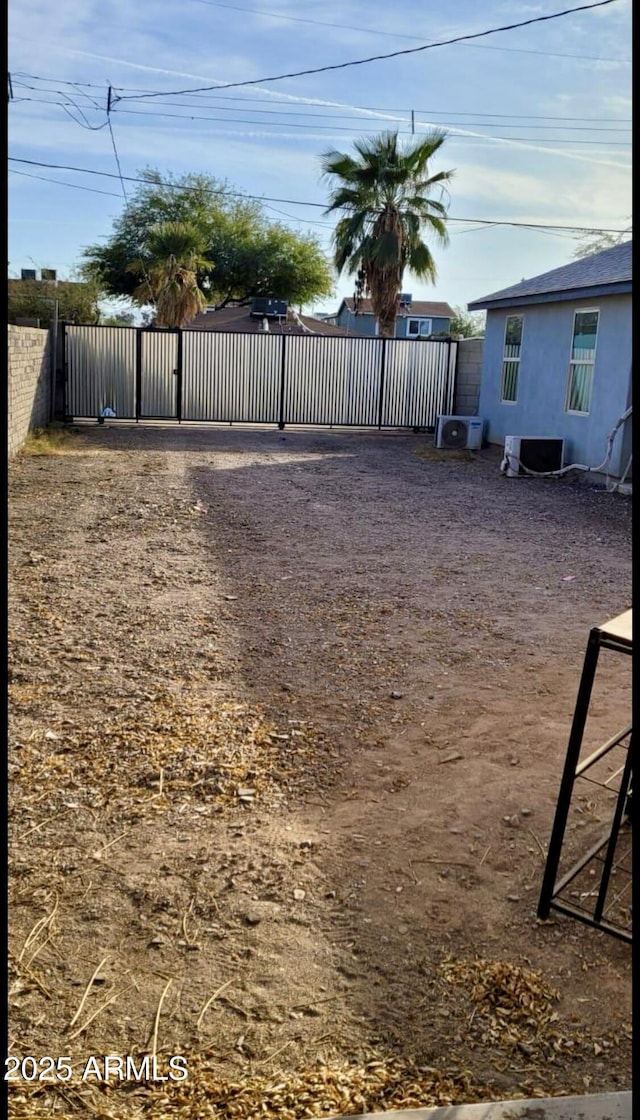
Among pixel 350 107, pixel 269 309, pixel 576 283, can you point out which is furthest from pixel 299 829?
pixel 269 309

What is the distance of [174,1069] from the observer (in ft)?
6.61

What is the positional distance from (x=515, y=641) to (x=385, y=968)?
308 cm

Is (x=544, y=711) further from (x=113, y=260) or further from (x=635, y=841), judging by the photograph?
(x=113, y=260)

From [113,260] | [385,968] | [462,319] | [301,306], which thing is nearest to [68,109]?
[385,968]

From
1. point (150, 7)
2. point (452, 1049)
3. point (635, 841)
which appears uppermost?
point (150, 7)

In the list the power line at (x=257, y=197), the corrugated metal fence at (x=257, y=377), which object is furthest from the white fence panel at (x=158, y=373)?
the power line at (x=257, y=197)

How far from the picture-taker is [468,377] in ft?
60.9

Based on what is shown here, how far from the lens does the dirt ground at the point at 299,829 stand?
2.09 m

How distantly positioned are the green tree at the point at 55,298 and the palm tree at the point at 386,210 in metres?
8.27

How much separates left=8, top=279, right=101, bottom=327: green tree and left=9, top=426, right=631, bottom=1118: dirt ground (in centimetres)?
2065

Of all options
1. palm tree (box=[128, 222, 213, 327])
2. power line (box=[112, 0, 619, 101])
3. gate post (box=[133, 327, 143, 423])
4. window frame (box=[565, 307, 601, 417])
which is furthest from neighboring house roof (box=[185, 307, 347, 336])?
window frame (box=[565, 307, 601, 417])

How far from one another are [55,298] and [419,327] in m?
27.3

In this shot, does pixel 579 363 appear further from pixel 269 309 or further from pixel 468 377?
pixel 269 309

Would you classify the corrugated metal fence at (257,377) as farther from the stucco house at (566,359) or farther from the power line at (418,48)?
the power line at (418,48)
